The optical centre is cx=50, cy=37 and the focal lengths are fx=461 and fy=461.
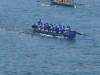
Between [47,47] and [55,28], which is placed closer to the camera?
[47,47]

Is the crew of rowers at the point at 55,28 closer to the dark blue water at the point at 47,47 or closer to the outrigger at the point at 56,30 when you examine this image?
the outrigger at the point at 56,30

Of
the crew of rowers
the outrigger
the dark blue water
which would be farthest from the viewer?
the crew of rowers

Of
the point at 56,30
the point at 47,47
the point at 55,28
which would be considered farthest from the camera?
the point at 55,28

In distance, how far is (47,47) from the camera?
59.9 m

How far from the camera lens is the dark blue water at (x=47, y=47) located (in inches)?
1993

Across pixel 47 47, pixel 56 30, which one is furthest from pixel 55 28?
pixel 47 47

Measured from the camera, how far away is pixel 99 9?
9869 cm

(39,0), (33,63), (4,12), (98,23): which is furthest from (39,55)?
(39,0)

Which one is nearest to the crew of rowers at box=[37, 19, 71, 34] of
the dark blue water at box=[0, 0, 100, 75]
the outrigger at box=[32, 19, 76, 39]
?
the outrigger at box=[32, 19, 76, 39]

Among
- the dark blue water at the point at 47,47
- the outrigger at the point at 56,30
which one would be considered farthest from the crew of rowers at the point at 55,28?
the dark blue water at the point at 47,47

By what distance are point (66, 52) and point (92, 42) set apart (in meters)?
6.23

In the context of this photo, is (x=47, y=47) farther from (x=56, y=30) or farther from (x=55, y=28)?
(x=55, y=28)

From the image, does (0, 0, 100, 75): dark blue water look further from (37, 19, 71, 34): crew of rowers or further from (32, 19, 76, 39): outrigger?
(37, 19, 71, 34): crew of rowers

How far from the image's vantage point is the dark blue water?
50625 mm
